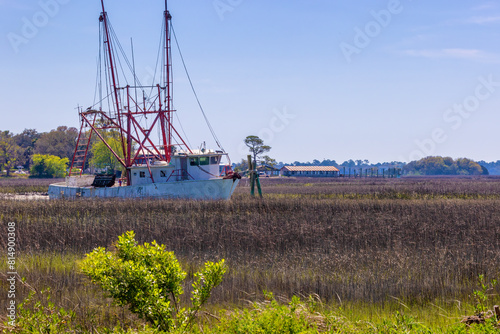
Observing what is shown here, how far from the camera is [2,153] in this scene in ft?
384

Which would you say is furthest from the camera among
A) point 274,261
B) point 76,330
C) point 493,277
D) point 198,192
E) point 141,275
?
point 198,192

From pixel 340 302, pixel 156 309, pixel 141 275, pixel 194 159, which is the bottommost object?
pixel 340 302

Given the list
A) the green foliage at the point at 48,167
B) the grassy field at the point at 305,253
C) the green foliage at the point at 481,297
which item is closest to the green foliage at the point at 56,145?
the green foliage at the point at 48,167

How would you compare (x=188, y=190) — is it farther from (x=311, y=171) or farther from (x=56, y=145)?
(x=311, y=171)

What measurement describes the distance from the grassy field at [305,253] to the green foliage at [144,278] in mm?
1604

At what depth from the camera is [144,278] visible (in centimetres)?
650

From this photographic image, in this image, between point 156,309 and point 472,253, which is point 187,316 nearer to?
point 156,309

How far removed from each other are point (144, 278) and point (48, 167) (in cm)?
10249

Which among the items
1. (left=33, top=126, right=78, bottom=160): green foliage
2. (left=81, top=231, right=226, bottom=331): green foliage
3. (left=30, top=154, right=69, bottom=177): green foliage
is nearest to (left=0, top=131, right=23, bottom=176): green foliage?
(left=33, top=126, right=78, bottom=160): green foliage

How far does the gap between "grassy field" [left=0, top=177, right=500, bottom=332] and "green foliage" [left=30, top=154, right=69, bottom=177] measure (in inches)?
3114

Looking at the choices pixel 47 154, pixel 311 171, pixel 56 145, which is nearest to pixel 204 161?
pixel 47 154

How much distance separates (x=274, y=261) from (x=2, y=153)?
11918 centimetres

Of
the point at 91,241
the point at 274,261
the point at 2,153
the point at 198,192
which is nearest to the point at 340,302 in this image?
the point at 274,261

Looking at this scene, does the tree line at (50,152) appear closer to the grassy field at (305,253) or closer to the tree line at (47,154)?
the tree line at (47,154)
